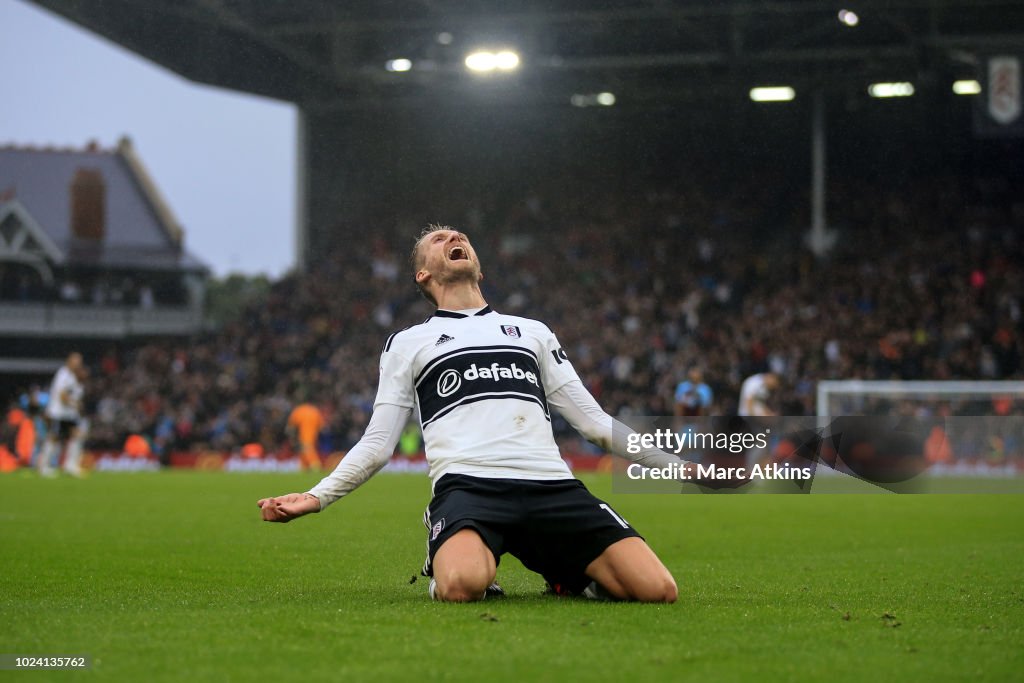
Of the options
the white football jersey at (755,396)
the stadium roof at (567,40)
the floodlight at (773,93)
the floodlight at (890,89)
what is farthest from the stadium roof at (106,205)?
the white football jersey at (755,396)

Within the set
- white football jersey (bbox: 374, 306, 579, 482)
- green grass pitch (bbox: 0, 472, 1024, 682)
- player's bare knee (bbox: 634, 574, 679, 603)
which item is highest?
white football jersey (bbox: 374, 306, 579, 482)

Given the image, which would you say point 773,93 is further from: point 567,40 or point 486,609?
point 486,609

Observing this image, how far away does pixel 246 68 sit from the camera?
37.4m

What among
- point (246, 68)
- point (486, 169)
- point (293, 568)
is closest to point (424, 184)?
point (486, 169)

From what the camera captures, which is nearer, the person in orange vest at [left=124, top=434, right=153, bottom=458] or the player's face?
the player's face

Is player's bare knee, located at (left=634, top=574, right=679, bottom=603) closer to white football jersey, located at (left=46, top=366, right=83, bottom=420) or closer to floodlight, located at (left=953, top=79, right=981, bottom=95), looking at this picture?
white football jersey, located at (left=46, top=366, right=83, bottom=420)

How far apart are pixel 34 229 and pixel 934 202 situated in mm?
32674

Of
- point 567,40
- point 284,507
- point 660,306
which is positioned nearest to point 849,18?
point 567,40

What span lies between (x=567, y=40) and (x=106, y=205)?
25177 mm

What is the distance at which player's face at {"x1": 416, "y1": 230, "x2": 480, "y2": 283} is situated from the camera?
669cm

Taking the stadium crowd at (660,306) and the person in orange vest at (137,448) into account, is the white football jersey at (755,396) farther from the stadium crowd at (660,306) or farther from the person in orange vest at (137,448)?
the person in orange vest at (137,448)

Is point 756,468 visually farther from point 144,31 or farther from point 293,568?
point 144,31

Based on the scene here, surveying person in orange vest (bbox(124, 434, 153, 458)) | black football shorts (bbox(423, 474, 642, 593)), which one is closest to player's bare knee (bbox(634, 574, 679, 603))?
black football shorts (bbox(423, 474, 642, 593))

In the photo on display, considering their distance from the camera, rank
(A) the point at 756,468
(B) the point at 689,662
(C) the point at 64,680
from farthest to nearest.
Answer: (A) the point at 756,468, (B) the point at 689,662, (C) the point at 64,680
